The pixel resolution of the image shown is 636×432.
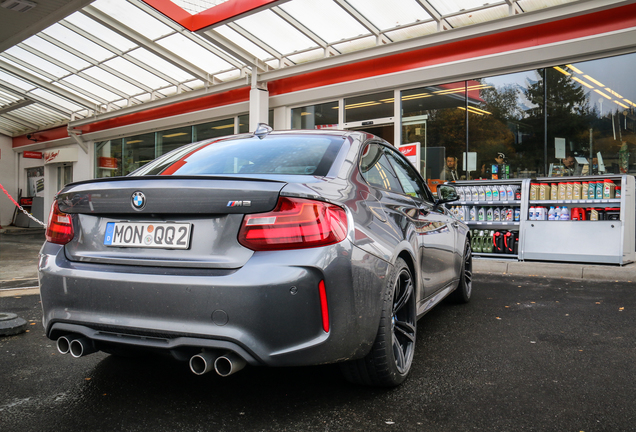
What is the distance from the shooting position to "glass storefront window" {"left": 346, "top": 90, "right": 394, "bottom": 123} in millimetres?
11523

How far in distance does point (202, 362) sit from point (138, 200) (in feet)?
2.57

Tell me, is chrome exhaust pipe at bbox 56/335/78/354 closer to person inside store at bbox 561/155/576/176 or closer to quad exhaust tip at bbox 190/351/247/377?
quad exhaust tip at bbox 190/351/247/377

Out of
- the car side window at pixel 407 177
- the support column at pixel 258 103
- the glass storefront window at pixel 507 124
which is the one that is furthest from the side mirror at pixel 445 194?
the support column at pixel 258 103

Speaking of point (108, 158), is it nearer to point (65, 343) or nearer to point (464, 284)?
point (464, 284)

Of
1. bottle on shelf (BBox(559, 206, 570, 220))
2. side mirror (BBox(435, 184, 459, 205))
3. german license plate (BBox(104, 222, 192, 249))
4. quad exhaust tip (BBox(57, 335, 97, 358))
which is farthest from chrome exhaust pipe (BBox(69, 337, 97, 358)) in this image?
bottle on shelf (BBox(559, 206, 570, 220))

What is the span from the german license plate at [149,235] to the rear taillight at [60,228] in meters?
0.25

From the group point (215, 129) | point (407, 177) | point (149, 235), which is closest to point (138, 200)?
point (149, 235)

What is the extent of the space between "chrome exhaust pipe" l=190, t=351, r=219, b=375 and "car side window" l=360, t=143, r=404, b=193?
131 centimetres

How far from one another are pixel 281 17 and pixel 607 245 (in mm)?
7239

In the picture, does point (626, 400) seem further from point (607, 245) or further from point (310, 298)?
point (607, 245)

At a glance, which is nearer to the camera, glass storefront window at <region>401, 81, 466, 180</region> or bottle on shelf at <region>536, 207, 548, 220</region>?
bottle on shelf at <region>536, 207, 548, 220</region>

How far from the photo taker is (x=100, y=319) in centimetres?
231

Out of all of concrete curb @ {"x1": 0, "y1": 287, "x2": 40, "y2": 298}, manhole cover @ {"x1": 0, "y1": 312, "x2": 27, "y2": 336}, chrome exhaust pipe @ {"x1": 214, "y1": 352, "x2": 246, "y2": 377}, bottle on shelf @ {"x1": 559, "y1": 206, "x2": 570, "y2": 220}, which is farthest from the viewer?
bottle on shelf @ {"x1": 559, "y1": 206, "x2": 570, "y2": 220}

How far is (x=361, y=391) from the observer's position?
2.69 metres
